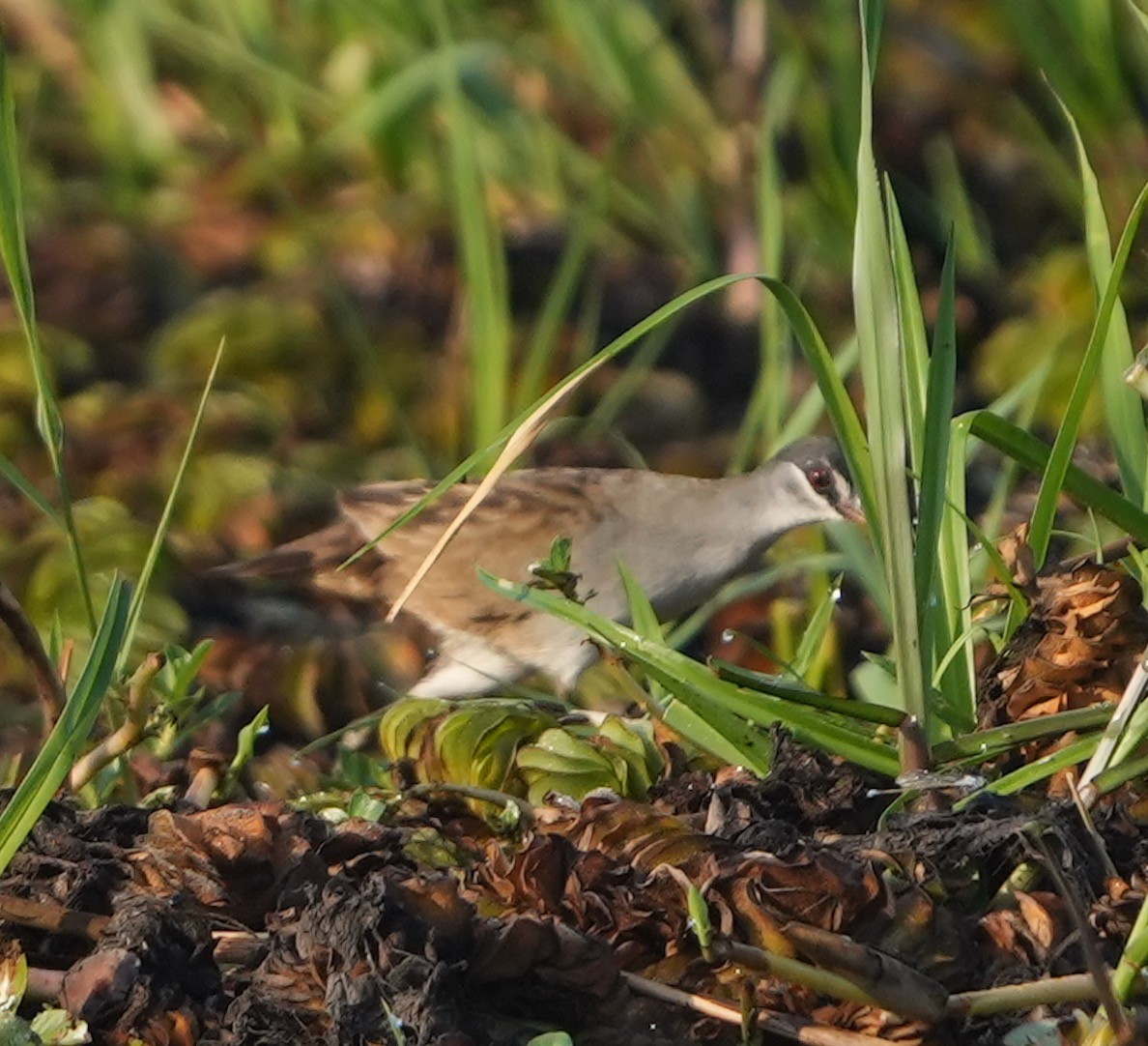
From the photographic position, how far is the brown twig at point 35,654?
234cm

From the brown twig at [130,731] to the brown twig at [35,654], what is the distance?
0.07 metres

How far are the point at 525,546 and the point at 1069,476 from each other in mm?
2702

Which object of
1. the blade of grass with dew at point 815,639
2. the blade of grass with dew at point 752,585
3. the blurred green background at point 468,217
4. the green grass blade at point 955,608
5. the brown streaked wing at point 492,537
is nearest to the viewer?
the green grass blade at point 955,608

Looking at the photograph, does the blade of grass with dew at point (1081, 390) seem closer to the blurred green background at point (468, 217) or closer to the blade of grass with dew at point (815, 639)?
the blade of grass with dew at point (815, 639)

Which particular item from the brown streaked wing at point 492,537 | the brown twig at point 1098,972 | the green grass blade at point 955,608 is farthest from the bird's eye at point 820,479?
the brown twig at point 1098,972

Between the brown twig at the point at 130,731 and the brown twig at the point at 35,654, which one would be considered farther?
the brown twig at the point at 130,731

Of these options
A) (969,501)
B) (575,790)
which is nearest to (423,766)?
(575,790)

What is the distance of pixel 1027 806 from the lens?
232 centimetres

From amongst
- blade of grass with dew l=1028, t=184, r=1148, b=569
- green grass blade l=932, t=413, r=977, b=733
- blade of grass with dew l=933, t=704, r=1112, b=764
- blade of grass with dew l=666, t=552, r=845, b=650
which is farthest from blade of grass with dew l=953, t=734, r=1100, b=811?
blade of grass with dew l=666, t=552, r=845, b=650

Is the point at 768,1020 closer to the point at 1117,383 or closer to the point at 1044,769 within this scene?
the point at 1044,769

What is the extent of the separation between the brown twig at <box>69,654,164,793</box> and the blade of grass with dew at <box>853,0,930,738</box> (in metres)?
0.78

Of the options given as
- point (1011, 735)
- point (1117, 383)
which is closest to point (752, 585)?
point (1117, 383)

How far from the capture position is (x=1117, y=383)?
2.94 meters

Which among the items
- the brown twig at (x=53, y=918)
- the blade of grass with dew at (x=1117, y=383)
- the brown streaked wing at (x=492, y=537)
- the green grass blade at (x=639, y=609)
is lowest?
the brown streaked wing at (x=492, y=537)
